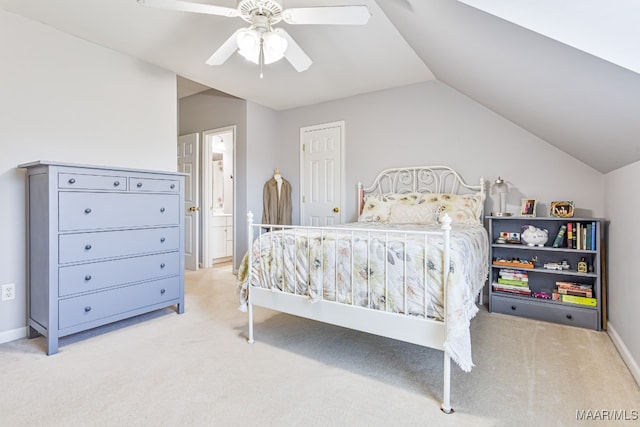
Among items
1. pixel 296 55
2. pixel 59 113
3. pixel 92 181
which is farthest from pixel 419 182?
pixel 59 113

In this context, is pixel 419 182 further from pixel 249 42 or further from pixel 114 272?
pixel 114 272

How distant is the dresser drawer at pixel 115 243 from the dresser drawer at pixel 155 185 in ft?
1.14

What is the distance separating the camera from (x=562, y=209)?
2838 mm

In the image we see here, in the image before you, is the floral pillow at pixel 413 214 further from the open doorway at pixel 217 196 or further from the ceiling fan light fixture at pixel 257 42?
the open doorway at pixel 217 196

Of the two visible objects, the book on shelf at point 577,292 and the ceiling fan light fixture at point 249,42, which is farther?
the book on shelf at point 577,292

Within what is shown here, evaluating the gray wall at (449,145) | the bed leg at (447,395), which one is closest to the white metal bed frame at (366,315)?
Answer: the bed leg at (447,395)

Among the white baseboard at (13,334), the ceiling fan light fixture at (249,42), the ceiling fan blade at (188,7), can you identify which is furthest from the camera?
the white baseboard at (13,334)

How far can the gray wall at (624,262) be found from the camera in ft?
6.33

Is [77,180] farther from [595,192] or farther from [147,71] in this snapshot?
[595,192]

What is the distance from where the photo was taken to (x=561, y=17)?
112 cm

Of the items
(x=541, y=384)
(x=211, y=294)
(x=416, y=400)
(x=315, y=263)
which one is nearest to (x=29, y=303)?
(x=211, y=294)

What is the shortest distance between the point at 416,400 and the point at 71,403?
1.77 m

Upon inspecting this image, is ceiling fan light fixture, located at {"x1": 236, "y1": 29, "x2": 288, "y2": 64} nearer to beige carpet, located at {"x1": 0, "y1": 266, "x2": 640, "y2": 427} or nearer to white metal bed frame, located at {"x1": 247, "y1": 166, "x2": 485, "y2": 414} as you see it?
white metal bed frame, located at {"x1": 247, "y1": 166, "x2": 485, "y2": 414}

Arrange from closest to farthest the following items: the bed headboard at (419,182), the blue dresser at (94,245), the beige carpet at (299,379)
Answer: the beige carpet at (299,379) < the blue dresser at (94,245) < the bed headboard at (419,182)
